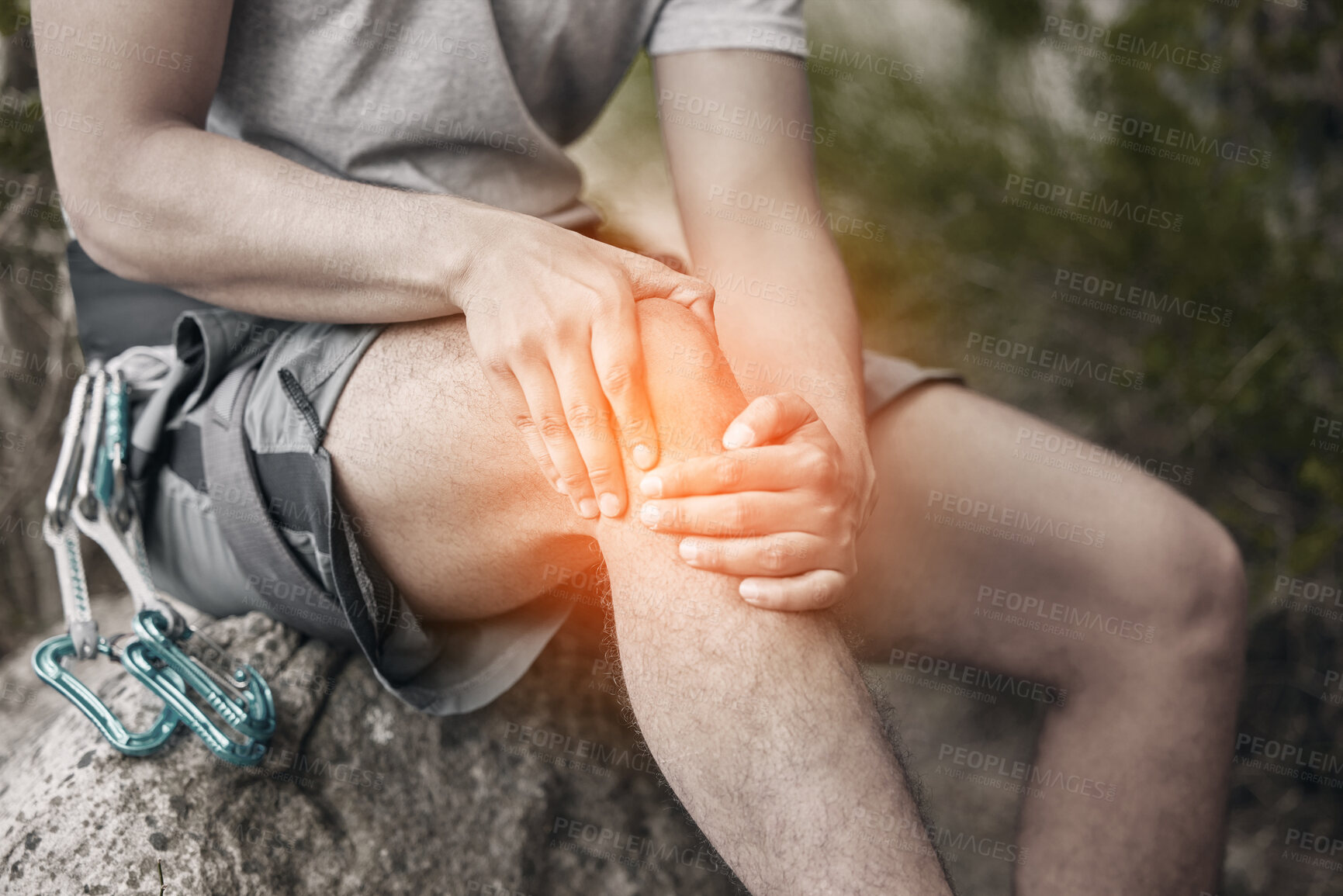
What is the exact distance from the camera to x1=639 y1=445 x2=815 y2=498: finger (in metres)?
0.74

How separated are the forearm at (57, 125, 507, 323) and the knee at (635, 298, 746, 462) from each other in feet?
0.62

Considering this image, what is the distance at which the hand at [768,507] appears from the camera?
0.72m

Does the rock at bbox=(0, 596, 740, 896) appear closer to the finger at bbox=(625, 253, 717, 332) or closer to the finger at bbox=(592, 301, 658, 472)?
the finger at bbox=(592, 301, 658, 472)

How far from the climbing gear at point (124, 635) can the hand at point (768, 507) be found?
0.53 meters

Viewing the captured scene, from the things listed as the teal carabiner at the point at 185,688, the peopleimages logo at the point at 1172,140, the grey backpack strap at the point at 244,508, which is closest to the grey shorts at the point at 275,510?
the grey backpack strap at the point at 244,508

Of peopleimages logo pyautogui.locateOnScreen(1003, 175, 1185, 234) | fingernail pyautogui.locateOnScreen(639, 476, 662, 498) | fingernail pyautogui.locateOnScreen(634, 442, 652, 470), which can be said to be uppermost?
fingernail pyautogui.locateOnScreen(634, 442, 652, 470)

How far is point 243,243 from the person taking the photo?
86 centimetres

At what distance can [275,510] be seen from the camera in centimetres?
91

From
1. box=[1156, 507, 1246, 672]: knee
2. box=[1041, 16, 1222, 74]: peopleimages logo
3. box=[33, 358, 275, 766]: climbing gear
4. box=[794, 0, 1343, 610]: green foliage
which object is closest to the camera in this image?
box=[33, 358, 275, 766]: climbing gear

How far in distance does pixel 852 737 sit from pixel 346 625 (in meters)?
0.59

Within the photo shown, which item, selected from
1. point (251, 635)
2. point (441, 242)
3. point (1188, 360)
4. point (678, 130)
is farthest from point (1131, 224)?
point (251, 635)

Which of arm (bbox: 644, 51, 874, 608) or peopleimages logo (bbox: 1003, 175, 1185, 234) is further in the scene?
peopleimages logo (bbox: 1003, 175, 1185, 234)

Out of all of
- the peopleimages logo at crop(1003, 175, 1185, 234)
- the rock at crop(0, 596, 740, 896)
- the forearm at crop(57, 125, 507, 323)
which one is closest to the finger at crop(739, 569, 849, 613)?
the rock at crop(0, 596, 740, 896)

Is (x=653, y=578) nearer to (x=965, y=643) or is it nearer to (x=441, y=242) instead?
(x=441, y=242)
